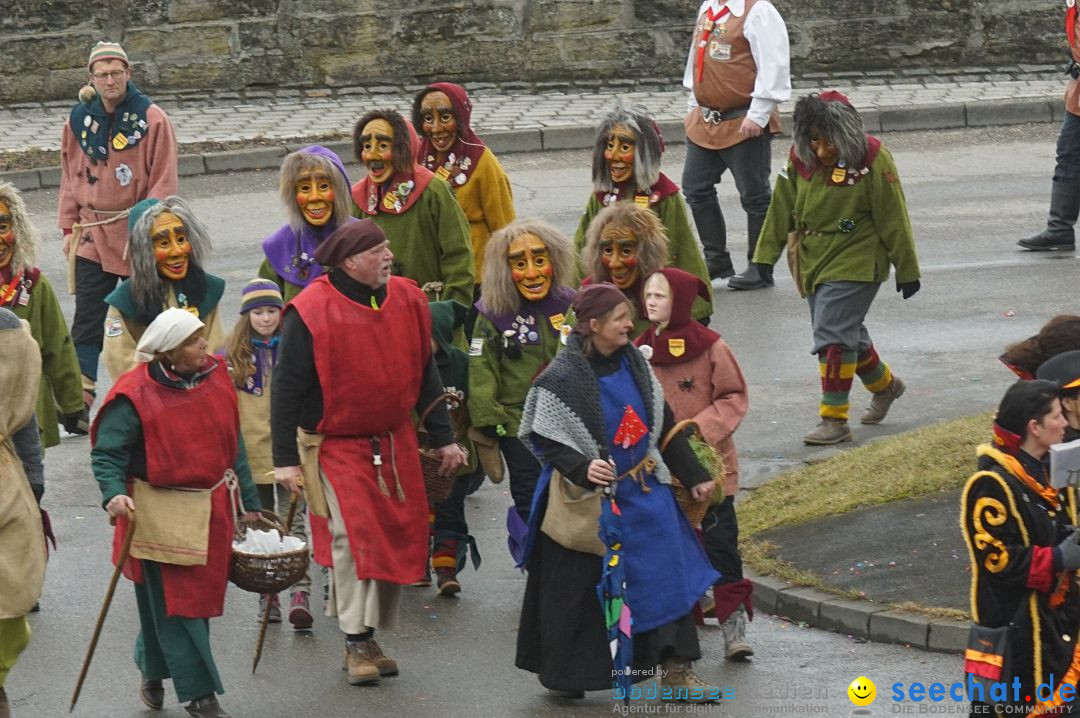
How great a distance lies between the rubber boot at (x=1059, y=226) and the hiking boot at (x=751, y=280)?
6.68 feet

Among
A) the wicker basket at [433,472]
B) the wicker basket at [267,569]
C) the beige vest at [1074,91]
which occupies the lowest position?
the wicker basket at [267,569]

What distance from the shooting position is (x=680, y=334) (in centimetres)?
811

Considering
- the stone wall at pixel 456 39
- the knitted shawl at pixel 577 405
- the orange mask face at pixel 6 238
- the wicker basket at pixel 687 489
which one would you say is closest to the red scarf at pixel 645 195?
the wicker basket at pixel 687 489

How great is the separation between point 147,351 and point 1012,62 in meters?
14.4

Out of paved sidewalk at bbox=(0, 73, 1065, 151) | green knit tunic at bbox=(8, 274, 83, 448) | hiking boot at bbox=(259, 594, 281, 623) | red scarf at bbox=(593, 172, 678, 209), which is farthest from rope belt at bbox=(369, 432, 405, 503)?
paved sidewalk at bbox=(0, 73, 1065, 151)

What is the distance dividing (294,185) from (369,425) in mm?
1943

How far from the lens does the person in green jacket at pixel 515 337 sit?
8.85 metres

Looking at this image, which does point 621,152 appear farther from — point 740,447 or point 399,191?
point 740,447

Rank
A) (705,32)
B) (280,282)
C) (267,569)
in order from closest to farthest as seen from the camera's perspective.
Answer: (267,569), (280,282), (705,32)

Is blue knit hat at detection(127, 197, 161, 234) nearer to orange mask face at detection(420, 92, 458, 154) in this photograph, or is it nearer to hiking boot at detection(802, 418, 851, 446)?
orange mask face at detection(420, 92, 458, 154)

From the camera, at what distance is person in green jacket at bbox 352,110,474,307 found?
984 cm

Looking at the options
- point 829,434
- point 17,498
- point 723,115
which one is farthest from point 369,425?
point 723,115

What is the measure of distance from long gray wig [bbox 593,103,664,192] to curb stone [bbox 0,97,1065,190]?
7264mm

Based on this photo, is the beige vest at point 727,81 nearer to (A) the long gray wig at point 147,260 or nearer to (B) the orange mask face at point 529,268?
(B) the orange mask face at point 529,268
